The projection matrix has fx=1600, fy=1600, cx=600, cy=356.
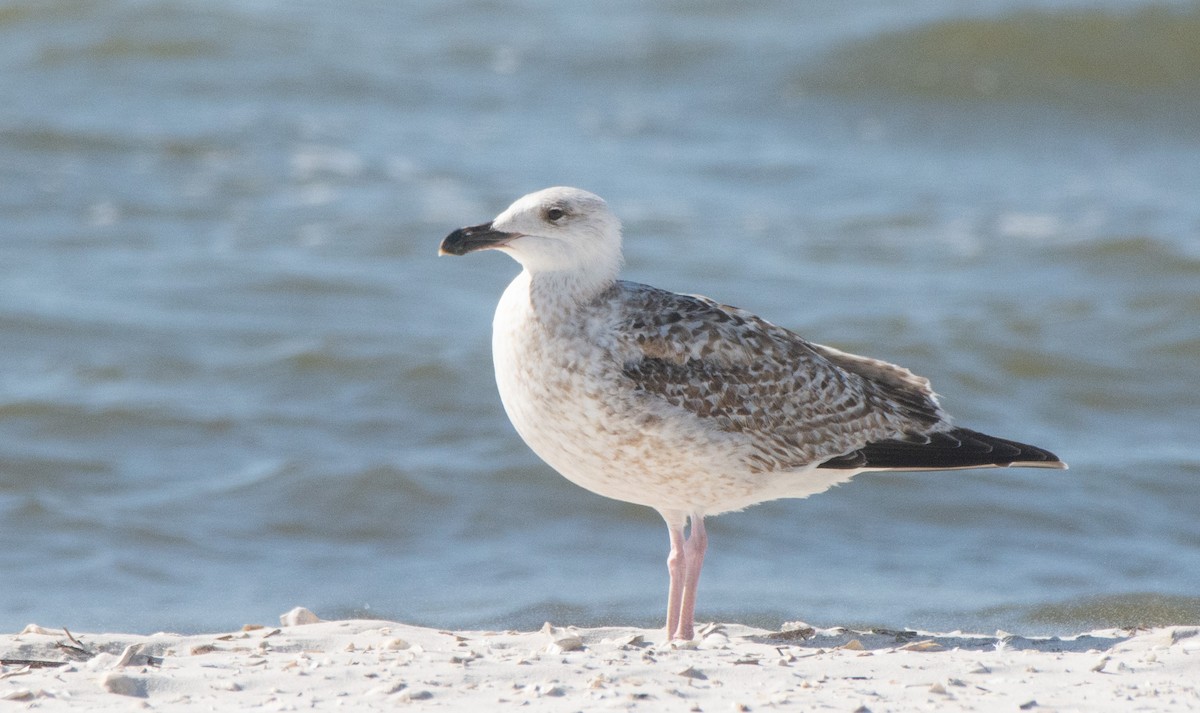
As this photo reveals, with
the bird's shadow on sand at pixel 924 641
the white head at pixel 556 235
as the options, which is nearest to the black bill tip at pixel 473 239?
the white head at pixel 556 235

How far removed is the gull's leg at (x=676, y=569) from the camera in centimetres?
663

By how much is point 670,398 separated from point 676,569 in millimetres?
856

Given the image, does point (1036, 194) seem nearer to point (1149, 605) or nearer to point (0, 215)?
point (1149, 605)

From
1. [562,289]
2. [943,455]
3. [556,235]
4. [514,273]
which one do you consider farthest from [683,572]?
[514,273]

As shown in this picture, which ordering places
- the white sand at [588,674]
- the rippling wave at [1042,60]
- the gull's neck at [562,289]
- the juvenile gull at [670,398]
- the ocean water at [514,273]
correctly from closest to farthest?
the white sand at [588,674] < the juvenile gull at [670,398] < the gull's neck at [562,289] < the ocean water at [514,273] < the rippling wave at [1042,60]

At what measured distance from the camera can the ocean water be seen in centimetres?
846

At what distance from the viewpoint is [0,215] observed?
1441cm

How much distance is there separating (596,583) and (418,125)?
34.0ft

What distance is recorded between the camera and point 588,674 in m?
5.47

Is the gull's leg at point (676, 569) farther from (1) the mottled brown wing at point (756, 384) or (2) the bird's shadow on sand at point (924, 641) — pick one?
(1) the mottled brown wing at point (756, 384)

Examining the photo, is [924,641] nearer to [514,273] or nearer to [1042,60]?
[514,273]

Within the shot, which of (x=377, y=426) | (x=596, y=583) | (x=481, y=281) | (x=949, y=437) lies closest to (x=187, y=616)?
(x=596, y=583)

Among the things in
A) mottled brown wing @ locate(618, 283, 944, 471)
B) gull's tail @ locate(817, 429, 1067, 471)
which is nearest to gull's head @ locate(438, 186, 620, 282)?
mottled brown wing @ locate(618, 283, 944, 471)

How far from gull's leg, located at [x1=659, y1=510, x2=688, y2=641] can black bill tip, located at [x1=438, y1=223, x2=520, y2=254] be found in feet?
4.42
